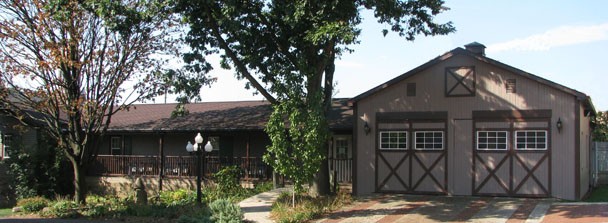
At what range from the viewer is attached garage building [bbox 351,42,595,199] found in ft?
57.8

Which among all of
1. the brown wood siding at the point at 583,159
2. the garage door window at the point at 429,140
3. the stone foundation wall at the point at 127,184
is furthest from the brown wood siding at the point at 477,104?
the stone foundation wall at the point at 127,184

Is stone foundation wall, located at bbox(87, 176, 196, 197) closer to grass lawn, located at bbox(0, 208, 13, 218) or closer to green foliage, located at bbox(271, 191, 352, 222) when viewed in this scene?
grass lawn, located at bbox(0, 208, 13, 218)

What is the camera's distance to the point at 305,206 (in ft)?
54.3

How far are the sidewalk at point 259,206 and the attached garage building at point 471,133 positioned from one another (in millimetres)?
3081

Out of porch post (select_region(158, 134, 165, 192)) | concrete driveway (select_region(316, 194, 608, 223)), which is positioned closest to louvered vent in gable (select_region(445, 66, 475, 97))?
concrete driveway (select_region(316, 194, 608, 223))

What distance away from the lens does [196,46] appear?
1983 centimetres

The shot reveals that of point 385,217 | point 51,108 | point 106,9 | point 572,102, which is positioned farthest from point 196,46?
point 572,102

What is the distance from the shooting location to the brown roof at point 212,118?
23531mm

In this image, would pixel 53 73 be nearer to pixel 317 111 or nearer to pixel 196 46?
pixel 196 46

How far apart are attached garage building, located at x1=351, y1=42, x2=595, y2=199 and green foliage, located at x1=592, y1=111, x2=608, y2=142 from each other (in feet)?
46.3

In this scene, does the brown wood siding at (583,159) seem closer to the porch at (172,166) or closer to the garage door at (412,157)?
the garage door at (412,157)

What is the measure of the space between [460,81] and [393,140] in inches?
122

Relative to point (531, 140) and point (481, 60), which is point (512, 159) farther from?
point (481, 60)

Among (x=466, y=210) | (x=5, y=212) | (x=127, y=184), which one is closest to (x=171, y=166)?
(x=127, y=184)
